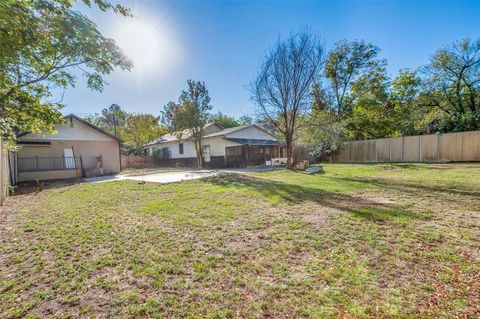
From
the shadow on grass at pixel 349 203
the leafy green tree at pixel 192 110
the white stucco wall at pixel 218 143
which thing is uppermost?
the leafy green tree at pixel 192 110

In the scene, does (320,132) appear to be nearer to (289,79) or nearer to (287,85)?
(287,85)

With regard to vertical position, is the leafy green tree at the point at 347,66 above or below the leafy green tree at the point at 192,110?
above

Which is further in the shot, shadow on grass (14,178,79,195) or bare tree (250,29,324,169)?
bare tree (250,29,324,169)

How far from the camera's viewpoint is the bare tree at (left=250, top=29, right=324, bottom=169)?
14.0 meters

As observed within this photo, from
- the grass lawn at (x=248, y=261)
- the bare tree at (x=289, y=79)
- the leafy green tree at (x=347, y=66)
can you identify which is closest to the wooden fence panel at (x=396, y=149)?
the leafy green tree at (x=347, y=66)

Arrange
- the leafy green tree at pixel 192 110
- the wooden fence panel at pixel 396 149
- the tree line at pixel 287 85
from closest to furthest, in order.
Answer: the tree line at pixel 287 85 < the wooden fence panel at pixel 396 149 < the leafy green tree at pixel 192 110

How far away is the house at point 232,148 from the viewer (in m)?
20.0

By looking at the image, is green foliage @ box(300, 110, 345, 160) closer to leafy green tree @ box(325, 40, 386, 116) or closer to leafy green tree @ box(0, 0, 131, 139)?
leafy green tree @ box(325, 40, 386, 116)

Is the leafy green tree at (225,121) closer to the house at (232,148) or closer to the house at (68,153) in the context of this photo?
the house at (232,148)

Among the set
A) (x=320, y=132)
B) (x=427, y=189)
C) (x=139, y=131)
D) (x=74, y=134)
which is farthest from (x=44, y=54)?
(x=139, y=131)

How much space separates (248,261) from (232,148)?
17406 mm

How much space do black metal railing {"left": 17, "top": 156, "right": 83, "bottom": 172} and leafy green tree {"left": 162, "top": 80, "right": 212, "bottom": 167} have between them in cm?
803

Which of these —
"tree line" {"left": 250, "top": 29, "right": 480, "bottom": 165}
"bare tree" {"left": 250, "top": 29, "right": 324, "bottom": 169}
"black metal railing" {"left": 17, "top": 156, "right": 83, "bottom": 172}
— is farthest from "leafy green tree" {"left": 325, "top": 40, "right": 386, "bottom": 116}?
"black metal railing" {"left": 17, "top": 156, "right": 83, "bottom": 172}

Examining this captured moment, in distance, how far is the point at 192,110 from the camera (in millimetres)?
19375
